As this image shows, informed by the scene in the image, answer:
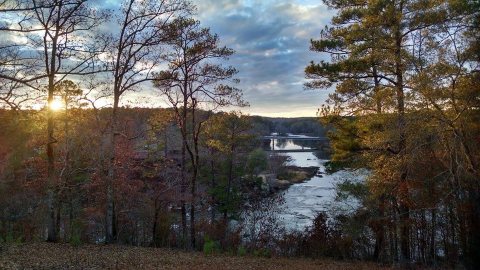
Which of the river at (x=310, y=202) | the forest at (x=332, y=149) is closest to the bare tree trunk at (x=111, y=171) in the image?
the forest at (x=332, y=149)

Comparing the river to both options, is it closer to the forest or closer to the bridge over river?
the forest

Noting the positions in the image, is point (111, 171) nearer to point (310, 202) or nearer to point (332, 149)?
point (332, 149)

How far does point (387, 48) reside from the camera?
13883mm

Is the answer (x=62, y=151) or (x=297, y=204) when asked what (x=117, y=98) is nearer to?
(x=62, y=151)

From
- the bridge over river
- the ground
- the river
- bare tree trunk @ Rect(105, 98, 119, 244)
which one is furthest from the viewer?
the bridge over river

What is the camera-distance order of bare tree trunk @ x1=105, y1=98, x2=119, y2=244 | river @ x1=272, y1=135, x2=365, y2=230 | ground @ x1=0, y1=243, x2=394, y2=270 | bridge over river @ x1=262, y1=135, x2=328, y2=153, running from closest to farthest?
ground @ x1=0, y1=243, x2=394, y2=270 → bare tree trunk @ x1=105, y1=98, x2=119, y2=244 → river @ x1=272, y1=135, x2=365, y2=230 → bridge over river @ x1=262, y1=135, x2=328, y2=153

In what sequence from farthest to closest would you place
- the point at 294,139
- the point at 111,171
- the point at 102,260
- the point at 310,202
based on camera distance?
the point at 294,139 < the point at 310,202 < the point at 111,171 < the point at 102,260

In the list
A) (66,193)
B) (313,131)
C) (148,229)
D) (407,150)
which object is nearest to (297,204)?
(148,229)

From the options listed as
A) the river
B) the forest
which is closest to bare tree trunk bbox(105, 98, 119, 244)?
the forest

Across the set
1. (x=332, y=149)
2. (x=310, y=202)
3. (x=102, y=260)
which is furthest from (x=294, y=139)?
(x=102, y=260)

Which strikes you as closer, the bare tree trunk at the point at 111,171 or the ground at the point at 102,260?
the ground at the point at 102,260

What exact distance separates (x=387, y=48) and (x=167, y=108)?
36.6 feet

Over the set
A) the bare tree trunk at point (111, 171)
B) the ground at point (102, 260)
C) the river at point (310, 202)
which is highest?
the bare tree trunk at point (111, 171)

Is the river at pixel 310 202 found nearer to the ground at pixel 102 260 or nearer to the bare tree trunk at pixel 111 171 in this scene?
the ground at pixel 102 260
